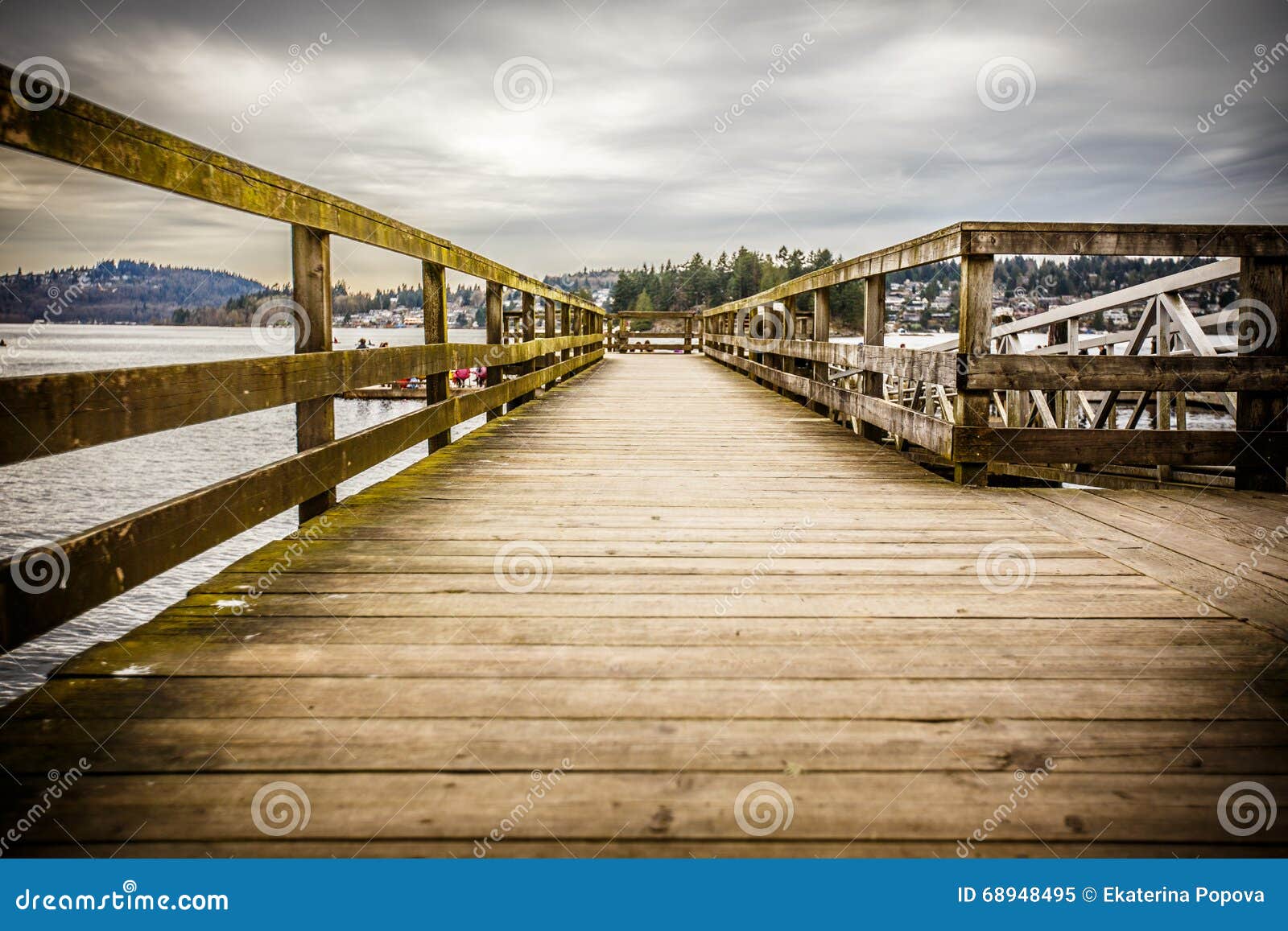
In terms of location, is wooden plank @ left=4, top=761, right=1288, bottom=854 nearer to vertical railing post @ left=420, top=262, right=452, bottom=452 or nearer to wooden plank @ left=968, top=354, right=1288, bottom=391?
wooden plank @ left=968, top=354, right=1288, bottom=391

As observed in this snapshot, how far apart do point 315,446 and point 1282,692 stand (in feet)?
10.2

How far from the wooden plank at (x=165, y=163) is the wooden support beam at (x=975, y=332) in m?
2.82

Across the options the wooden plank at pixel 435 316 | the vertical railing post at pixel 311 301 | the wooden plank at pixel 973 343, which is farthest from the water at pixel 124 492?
the wooden plank at pixel 973 343

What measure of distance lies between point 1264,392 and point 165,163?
15.2 ft

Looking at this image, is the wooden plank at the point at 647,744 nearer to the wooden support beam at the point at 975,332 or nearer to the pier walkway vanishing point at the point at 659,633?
the pier walkway vanishing point at the point at 659,633

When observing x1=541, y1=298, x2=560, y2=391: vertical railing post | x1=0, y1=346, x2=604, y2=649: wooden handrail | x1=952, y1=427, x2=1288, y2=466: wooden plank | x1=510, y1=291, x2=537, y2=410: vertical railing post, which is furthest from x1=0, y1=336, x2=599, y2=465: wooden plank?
x1=541, y1=298, x2=560, y2=391: vertical railing post

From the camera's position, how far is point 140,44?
36.7 feet

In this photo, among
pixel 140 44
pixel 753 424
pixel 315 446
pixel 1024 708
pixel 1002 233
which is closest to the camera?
pixel 1024 708

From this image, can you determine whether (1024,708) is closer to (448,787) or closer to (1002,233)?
(448,787)

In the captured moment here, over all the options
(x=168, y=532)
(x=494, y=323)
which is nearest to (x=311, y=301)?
(x=168, y=532)

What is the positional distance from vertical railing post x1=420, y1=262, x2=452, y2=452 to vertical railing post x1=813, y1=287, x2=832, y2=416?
3.25 meters

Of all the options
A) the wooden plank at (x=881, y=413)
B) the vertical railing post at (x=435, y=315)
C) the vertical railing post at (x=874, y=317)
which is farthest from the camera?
the vertical railing post at (x=874, y=317)

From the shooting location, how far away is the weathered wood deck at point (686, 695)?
121 centimetres

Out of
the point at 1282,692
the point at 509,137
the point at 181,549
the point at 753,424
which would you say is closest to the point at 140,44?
the point at 509,137
